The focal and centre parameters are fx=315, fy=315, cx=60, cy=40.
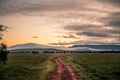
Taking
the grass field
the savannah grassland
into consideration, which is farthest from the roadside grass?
the grass field

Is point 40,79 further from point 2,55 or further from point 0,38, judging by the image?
point 2,55

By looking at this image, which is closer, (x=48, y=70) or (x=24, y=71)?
(x=24, y=71)

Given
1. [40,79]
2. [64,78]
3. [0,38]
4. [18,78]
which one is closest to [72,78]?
[64,78]

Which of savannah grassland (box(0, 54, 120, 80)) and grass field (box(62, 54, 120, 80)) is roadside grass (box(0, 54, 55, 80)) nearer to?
savannah grassland (box(0, 54, 120, 80))

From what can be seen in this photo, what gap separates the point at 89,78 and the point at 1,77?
11027mm

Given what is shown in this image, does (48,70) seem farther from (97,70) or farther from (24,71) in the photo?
(97,70)

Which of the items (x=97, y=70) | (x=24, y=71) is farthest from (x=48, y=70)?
(x=97, y=70)

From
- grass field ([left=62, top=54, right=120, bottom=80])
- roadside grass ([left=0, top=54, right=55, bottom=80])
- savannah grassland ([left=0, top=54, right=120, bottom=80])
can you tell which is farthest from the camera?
grass field ([left=62, top=54, right=120, bottom=80])

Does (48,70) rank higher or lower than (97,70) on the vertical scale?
higher

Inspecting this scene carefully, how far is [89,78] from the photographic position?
131 feet

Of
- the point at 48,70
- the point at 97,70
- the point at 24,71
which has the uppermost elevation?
the point at 24,71

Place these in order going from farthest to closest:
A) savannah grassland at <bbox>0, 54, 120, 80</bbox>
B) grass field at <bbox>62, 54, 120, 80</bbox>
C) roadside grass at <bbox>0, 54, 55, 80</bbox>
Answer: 1. grass field at <bbox>62, 54, 120, 80</bbox>
2. savannah grassland at <bbox>0, 54, 120, 80</bbox>
3. roadside grass at <bbox>0, 54, 55, 80</bbox>

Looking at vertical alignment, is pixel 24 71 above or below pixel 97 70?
above

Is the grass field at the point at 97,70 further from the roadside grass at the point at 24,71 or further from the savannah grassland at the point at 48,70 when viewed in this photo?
the roadside grass at the point at 24,71
